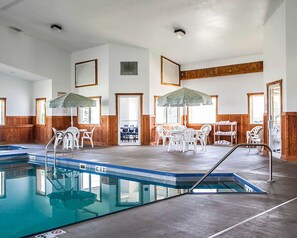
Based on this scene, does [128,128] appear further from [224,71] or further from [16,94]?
[16,94]

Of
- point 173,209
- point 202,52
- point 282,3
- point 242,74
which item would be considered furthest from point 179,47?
point 173,209

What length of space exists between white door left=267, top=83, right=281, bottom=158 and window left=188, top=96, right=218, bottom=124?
4271 millimetres

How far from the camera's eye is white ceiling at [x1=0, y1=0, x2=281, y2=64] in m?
8.54

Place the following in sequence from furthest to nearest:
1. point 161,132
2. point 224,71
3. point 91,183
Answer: point 224,71
point 161,132
point 91,183

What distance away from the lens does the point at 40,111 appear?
44.7ft

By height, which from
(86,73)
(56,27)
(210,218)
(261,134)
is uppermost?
(56,27)

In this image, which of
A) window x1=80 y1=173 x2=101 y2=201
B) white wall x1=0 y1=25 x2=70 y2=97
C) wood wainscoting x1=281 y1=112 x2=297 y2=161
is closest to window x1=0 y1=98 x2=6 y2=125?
white wall x1=0 y1=25 x2=70 y2=97

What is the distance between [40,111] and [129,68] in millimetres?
4608

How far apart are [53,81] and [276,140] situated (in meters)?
8.93

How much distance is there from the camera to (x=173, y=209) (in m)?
3.71

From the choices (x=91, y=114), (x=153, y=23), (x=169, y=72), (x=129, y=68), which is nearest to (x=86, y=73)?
(x=91, y=114)

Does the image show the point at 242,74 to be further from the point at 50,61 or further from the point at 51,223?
the point at 51,223

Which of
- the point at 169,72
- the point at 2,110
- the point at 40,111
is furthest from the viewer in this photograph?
the point at 40,111

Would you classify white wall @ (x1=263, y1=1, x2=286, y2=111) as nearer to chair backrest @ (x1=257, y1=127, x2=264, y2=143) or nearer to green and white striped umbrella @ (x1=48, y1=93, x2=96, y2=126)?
chair backrest @ (x1=257, y1=127, x2=264, y2=143)
